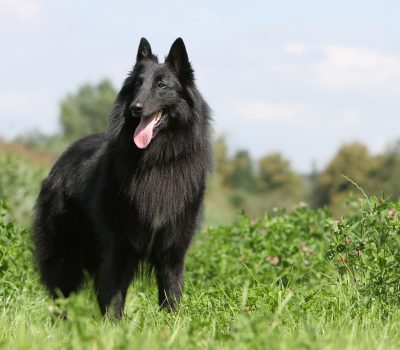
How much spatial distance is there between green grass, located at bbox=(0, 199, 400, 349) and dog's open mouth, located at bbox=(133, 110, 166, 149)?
44.3 inches

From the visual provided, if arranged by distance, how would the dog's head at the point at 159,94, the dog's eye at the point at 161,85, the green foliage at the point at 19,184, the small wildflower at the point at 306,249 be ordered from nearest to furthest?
1. the dog's head at the point at 159,94
2. the dog's eye at the point at 161,85
3. the small wildflower at the point at 306,249
4. the green foliage at the point at 19,184

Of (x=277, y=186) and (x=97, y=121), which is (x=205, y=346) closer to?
(x=97, y=121)

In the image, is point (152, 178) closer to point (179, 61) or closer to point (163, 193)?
point (163, 193)

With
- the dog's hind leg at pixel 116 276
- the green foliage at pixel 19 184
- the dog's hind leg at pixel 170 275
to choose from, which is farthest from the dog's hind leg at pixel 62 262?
the green foliage at pixel 19 184

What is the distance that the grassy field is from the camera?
311 centimetres

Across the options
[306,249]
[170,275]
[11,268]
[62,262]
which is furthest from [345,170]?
[170,275]

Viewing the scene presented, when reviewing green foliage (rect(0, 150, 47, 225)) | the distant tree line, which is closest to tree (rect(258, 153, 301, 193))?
the distant tree line

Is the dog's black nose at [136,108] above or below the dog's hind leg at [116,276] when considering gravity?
above

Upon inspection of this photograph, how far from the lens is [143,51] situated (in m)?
5.69

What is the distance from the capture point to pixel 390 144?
5972 cm

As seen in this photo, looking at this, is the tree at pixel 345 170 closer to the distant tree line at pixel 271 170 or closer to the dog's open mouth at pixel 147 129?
the distant tree line at pixel 271 170

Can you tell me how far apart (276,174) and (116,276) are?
6288 cm

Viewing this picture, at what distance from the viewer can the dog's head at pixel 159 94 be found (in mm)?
5211

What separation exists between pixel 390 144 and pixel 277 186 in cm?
1256
